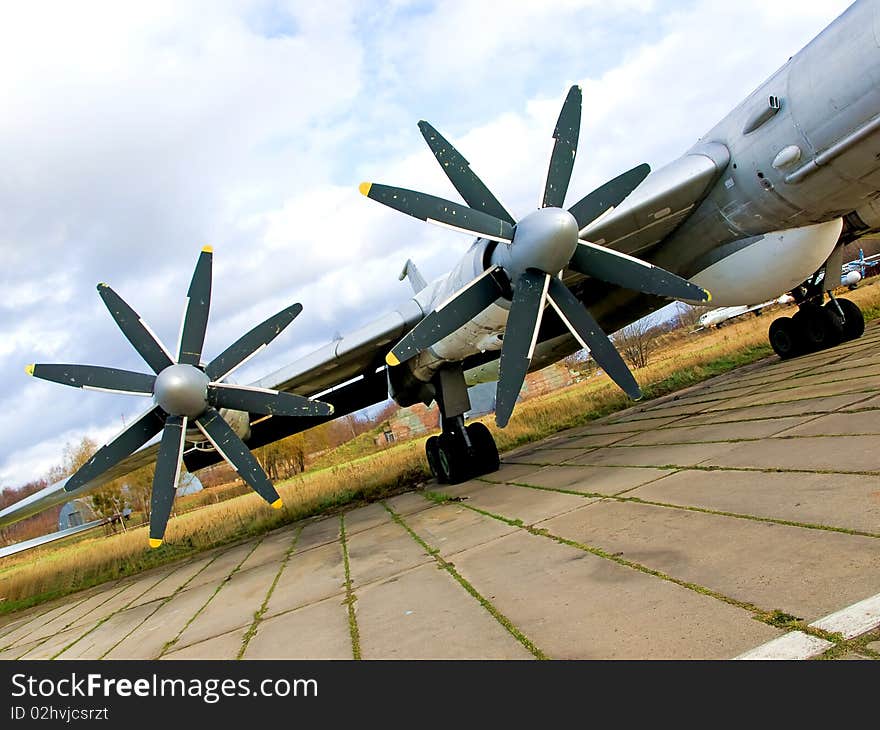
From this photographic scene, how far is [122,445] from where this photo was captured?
7754mm

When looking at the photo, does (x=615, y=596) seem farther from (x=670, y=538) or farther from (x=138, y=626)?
(x=138, y=626)

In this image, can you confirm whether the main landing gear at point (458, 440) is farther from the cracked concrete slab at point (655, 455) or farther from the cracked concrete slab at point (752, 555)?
the cracked concrete slab at point (752, 555)

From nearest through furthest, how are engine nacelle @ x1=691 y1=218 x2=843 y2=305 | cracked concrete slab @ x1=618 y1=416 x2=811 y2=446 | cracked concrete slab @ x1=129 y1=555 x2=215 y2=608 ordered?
cracked concrete slab @ x1=618 y1=416 x2=811 y2=446 < cracked concrete slab @ x1=129 y1=555 x2=215 y2=608 < engine nacelle @ x1=691 y1=218 x2=843 y2=305

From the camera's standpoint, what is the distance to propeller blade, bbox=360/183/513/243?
6266mm

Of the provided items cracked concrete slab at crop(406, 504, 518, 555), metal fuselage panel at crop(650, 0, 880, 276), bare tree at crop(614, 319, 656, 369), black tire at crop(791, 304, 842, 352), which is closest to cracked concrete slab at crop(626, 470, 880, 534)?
cracked concrete slab at crop(406, 504, 518, 555)

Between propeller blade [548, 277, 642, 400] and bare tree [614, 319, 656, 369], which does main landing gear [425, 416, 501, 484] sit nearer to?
propeller blade [548, 277, 642, 400]

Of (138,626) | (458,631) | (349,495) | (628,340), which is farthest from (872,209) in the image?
(628,340)

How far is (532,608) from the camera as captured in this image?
10.1ft

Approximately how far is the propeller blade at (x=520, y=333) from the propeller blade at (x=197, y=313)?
14.7 ft

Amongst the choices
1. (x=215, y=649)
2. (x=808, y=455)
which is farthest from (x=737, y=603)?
(x=215, y=649)

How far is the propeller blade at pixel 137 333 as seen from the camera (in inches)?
316

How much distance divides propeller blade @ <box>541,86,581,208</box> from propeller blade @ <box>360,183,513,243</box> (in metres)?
0.68

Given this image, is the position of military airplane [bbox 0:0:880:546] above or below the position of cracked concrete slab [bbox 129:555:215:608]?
above

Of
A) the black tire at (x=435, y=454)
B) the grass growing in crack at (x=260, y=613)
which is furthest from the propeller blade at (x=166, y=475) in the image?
the black tire at (x=435, y=454)
